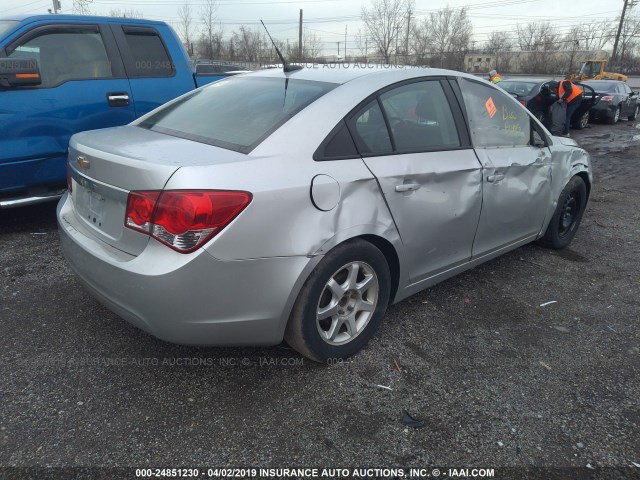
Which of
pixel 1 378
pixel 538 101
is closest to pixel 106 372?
pixel 1 378

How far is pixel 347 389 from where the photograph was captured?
99.2 inches

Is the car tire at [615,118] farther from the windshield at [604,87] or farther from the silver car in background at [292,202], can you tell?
the silver car in background at [292,202]

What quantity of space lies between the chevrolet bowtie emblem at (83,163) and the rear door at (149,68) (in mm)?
2408

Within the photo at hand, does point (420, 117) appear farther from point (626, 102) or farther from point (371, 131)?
point (626, 102)

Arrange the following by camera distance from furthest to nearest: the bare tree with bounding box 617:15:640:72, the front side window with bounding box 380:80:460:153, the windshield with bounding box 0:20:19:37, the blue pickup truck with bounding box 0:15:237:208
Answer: the bare tree with bounding box 617:15:640:72 → the windshield with bounding box 0:20:19:37 → the blue pickup truck with bounding box 0:15:237:208 → the front side window with bounding box 380:80:460:153

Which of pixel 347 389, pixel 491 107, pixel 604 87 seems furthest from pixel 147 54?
pixel 604 87

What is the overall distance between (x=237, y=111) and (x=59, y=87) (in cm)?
241

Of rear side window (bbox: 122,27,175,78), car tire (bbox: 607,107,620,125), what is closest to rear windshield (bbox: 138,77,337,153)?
rear side window (bbox: 122,27,175,78)

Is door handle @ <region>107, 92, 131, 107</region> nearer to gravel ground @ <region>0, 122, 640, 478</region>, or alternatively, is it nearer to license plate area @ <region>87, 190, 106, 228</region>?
gravel ground @ <region>0, 122, 640, 478</region>

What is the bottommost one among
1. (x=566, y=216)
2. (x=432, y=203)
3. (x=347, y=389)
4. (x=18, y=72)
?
(x=347, y=389)

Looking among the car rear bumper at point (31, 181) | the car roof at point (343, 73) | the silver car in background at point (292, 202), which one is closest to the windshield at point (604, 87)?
the silver car in background at point (292, 202)

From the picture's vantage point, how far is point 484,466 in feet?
6.80

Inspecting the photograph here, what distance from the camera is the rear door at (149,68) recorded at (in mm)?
4793

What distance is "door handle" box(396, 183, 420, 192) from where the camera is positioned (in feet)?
8.82
